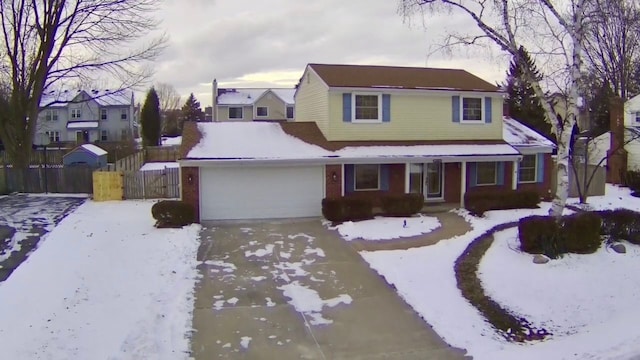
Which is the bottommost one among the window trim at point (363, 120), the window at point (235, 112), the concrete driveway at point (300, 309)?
the concrete driveway at point (300, 309)

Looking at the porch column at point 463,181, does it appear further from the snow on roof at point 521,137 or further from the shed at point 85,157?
the shed at point 85,157

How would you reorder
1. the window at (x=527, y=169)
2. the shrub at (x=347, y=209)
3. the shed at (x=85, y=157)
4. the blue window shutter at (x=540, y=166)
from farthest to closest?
1. the shed at (x=85, y=157)
2. the blue window shutter at (x=540, y=166)
3. the window at (x=527, y=169)
4. the shrub at (x=347, y=209)

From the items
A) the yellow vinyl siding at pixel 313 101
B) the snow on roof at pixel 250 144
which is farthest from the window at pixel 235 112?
the snow on roof at pixel 250 144

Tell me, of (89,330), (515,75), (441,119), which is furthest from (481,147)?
(515,75)

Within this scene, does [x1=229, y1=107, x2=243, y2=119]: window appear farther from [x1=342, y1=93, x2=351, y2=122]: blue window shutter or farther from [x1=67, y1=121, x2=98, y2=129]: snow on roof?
[x1=342, y1=93, x2=351, y2=122]: blue window shutter

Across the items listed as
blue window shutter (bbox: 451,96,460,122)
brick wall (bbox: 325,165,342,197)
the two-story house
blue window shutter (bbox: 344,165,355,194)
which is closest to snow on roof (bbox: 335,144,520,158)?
the two-story house

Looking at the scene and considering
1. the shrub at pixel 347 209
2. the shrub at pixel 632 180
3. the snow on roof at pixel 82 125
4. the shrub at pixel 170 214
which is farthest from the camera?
the snow on roof at pixel 82 125

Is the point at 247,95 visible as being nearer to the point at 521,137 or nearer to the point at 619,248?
the point at 521,137
